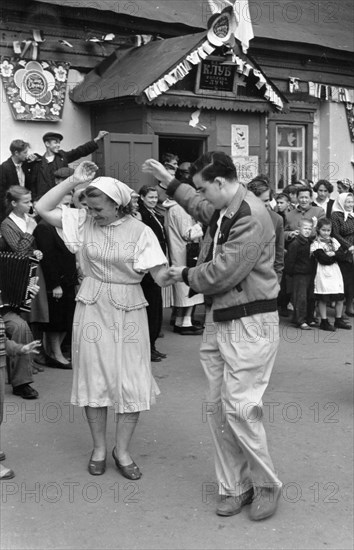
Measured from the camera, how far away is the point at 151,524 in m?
4.12

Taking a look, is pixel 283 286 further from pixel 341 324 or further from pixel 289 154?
pixel 289 154

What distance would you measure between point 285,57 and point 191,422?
9300 millimetres

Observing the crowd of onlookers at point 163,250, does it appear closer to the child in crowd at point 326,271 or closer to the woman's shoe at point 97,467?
the child in crowd at point 326,271

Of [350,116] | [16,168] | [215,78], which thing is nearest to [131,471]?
[16,168]

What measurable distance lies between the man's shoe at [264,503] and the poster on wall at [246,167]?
7.78 meters

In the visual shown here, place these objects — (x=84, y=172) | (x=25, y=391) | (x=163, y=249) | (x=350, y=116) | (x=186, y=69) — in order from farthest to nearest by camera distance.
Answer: (x=350, y=116)
(x=186, y=69)
(x=163, y=249)
(x=25, y=391)
(x=84, y=172)

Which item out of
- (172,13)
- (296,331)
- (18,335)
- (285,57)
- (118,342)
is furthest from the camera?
(285,57)

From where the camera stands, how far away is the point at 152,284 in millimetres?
7508

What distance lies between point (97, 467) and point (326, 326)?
17.3ft

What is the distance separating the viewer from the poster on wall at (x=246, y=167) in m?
11.5

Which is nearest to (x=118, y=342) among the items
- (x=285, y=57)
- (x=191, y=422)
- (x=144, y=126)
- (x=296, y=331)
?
(x=191, y=422)

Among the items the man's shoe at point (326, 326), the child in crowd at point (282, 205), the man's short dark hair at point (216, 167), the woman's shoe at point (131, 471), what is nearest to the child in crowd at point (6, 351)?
the woman's shoe at point (131, 471)

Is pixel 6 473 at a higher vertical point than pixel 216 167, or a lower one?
lower

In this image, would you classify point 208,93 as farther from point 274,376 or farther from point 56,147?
point 274,376
